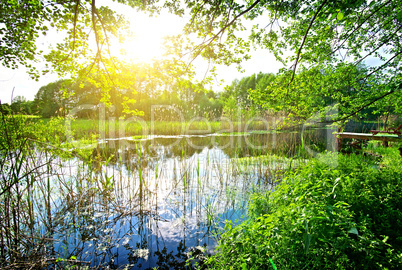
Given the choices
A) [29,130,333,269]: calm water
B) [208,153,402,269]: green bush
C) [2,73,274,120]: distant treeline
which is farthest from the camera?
[2,73,274,120]: distant treeline

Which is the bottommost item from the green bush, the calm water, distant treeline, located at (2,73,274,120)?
the calm water

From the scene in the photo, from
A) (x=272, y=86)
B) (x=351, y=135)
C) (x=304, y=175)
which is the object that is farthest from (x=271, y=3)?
(x=351, y=135)

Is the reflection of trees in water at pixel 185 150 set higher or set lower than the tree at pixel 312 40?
lower

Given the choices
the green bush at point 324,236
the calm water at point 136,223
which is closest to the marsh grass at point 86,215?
the calm water at point 136,223

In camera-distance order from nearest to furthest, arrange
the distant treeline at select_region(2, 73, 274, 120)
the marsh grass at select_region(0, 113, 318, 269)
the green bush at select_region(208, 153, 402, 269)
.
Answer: the green bush at select_region(208, 153, 402, 269), the marsh grass at select_region(0, 113, 318, 269), the distant treeline at select_region(2, 73, 274, 120)

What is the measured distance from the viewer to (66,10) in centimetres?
305

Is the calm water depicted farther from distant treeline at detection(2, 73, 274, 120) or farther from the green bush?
distant treeline at detection(2, 73, 274, 120)

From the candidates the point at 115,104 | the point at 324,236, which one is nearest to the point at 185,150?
the point at 115,104

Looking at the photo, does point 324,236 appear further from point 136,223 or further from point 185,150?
point 185,150

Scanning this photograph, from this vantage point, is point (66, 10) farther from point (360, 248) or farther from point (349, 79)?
point (349, 79)

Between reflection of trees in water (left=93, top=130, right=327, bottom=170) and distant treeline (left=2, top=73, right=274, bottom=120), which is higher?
distant treeline (left=2, top=73, right=274, bottom=120)

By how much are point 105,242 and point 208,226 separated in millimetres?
1442

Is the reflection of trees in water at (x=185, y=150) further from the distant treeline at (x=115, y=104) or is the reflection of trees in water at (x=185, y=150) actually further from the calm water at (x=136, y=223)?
the distant treeline at (x=115, y=104)

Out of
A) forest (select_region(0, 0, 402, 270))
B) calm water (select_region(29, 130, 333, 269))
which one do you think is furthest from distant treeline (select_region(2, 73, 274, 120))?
calm water (select_region(29, 130, 333, 269))
